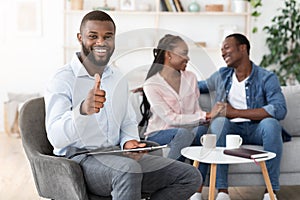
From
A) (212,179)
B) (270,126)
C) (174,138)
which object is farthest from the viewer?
(270,126)

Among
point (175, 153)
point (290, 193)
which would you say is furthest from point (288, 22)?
point (175, 153)

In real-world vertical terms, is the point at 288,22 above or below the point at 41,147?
above

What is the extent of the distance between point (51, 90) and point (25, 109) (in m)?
0.36

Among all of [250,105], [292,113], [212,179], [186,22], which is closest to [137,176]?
[212,179]

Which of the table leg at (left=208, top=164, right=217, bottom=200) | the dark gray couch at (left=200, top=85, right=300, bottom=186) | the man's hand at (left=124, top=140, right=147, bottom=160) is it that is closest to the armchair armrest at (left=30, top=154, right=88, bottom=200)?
the man's hand at (left=124, top=140, right=147, bottom=160)

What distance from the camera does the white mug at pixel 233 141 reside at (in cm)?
363

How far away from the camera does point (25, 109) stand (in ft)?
9.75

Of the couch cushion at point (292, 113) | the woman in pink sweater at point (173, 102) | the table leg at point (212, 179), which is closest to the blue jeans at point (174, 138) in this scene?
the woman in pink sweater at point (173, 102)

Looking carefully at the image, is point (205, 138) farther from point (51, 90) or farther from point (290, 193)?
point (290, 193)

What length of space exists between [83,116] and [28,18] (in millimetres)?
4295

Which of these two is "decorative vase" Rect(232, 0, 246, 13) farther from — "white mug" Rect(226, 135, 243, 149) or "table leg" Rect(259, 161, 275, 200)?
"table leg" Rect(259, 161, 275, 200)

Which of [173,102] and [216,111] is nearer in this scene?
[173,102]

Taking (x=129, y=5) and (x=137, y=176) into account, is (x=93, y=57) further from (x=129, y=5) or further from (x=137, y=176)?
(x=129, y=5)

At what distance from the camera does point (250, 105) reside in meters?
3.98
